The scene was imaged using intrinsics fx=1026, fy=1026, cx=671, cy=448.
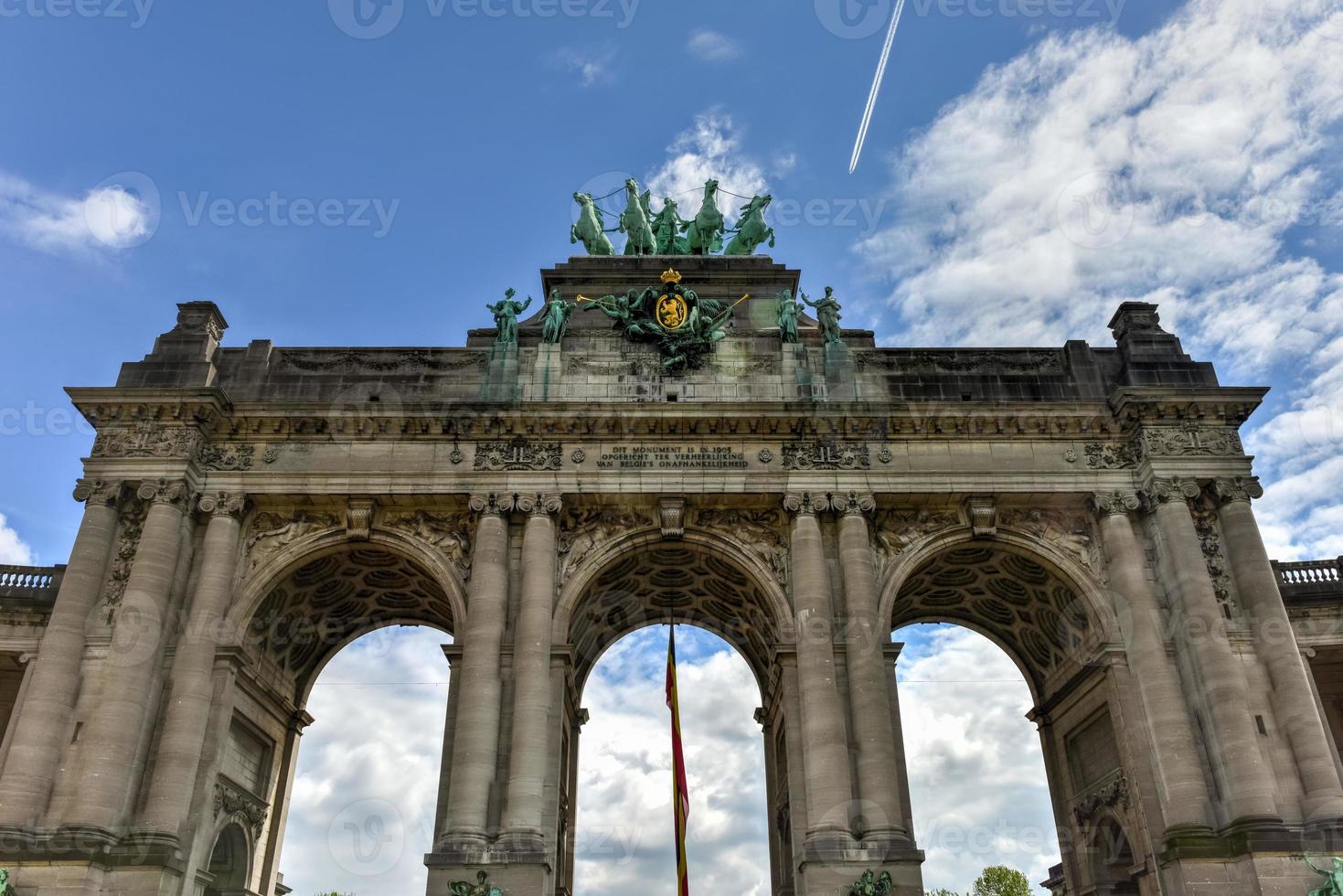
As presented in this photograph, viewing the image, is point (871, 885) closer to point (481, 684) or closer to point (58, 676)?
point (481, 684)

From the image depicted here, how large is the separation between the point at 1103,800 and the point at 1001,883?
46.8 metres

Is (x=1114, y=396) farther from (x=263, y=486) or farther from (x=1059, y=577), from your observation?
(x=263, y=486)

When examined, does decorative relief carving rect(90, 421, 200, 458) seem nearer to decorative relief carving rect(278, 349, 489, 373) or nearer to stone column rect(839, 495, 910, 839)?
decorative relief carving rect(278, 349, 489, 373)

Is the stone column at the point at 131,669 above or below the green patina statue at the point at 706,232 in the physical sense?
below

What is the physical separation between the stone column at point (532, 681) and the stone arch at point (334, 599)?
2.14 metres

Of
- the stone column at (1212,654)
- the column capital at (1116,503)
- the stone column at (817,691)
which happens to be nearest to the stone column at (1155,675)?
the column capital at (1116,503)

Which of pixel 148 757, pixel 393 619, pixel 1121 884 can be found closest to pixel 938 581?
pixel 1121 884

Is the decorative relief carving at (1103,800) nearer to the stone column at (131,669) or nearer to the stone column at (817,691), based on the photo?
the stone column at (817,691)

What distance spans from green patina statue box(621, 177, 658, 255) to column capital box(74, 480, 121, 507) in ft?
57.1

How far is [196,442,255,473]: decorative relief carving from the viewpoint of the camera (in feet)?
90.4

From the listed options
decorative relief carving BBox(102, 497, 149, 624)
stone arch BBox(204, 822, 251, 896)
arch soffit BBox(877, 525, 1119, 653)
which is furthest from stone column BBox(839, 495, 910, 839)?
decorative relief carving BBox(102, 497, 149, 624)

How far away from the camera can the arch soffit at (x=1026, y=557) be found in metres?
26.2

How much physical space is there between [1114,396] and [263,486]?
2286 centimetres

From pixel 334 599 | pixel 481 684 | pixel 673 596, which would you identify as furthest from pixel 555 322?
pixel 481 684
